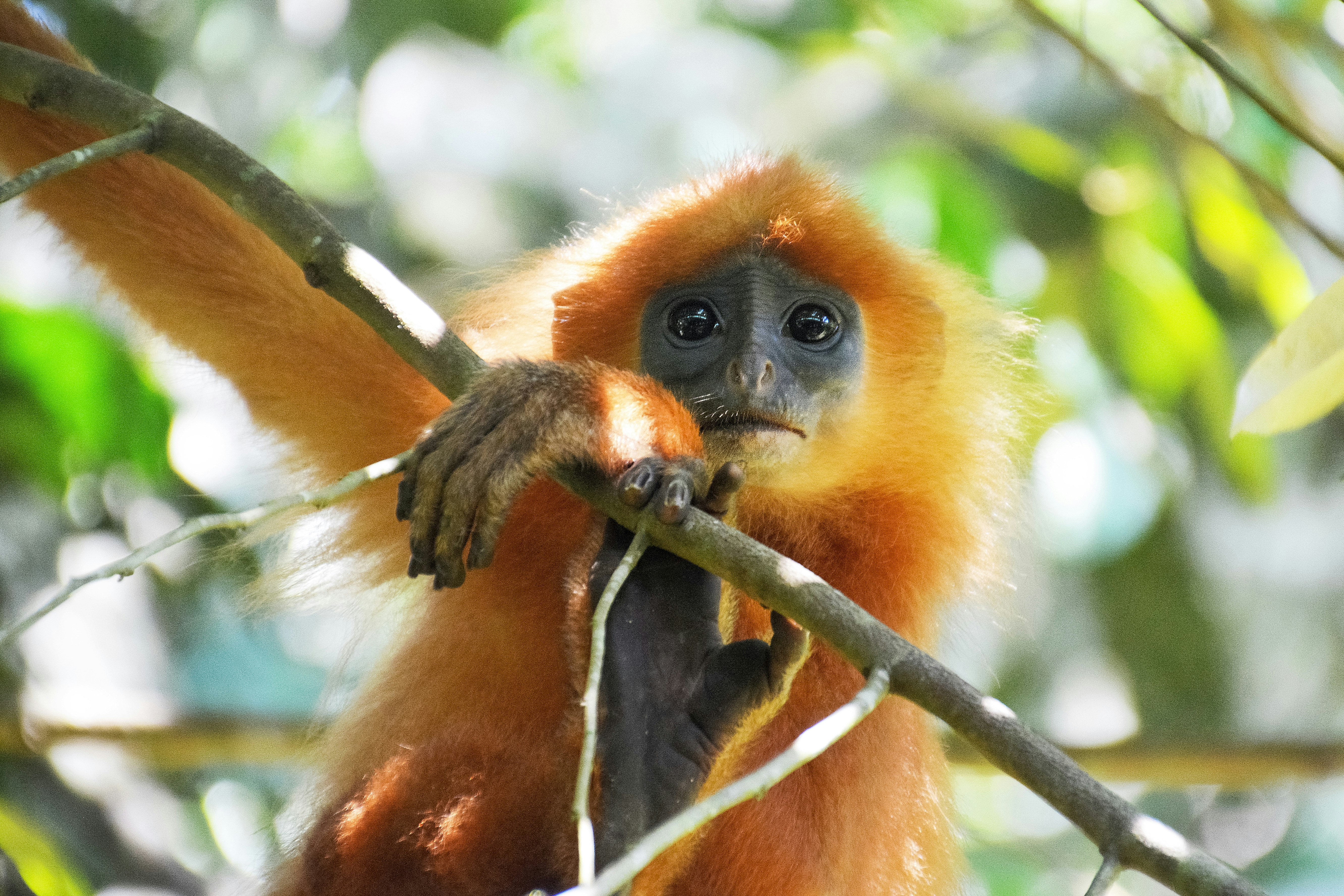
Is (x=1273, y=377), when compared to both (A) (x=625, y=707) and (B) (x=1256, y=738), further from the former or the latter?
(B) (x=1256, y=738)

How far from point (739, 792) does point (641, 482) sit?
34.2 inches

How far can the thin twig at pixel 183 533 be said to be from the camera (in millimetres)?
1750

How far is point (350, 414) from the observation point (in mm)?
3725

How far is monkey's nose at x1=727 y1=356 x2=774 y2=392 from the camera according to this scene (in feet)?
11.0

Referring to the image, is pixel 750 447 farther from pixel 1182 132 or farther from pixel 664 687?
pixel 1182 132

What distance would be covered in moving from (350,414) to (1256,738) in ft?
13.8

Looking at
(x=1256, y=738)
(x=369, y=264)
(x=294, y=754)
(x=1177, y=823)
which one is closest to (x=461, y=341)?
(x=369, y=264)

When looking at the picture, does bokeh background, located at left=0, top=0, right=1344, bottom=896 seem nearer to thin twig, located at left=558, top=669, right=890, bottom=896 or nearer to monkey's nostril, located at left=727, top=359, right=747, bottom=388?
monkey's nostril, located at left=727, top=359, right=747, bottom=388

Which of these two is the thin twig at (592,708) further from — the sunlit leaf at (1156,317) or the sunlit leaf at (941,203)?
the sunlit leaf at (1156,317)

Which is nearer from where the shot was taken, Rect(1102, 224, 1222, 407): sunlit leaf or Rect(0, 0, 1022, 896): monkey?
Rect(0, 0, 1022, 896): monkey

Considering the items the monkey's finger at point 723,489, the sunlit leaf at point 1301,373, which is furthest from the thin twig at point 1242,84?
the monkey's finger at point 723,489

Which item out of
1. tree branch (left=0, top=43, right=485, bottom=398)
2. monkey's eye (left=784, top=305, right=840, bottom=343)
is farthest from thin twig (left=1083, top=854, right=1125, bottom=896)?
monkey's eye (left=784, top=305, right=840, bottom=343)

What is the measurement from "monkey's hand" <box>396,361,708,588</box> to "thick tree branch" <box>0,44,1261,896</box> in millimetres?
62

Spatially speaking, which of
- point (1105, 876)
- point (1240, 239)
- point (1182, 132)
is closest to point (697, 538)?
point (1105, 876)
